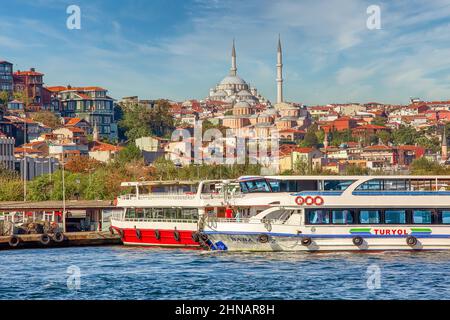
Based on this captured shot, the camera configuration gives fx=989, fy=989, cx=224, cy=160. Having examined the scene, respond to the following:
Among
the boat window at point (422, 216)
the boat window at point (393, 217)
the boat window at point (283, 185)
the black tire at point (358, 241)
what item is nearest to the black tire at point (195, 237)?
the boat window at point (283, 185)

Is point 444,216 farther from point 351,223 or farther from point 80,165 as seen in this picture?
point 80,165

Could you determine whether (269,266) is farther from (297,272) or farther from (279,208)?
(279,208)

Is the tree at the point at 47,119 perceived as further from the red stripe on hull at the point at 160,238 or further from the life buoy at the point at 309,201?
the life buoy at the point at 309,201

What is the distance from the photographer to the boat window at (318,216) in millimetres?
26297

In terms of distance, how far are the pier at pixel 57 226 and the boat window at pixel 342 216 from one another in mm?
9658

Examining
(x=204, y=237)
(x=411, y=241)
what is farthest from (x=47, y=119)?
(x=411, y=241)

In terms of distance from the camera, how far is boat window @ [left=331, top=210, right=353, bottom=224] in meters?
26.3

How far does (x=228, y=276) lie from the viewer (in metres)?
21.7

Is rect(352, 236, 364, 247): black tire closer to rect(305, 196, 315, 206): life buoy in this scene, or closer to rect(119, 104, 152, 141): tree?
rect(305, 196, 315, 206): life buoy

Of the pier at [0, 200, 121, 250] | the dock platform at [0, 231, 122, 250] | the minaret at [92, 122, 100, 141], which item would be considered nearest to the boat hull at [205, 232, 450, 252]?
the dock platform at [0, 231, 122, 250]

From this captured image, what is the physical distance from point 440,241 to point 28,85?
299 ft

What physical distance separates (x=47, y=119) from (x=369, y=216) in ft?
268

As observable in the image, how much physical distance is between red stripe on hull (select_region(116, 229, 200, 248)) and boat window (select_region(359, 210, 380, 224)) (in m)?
5.49

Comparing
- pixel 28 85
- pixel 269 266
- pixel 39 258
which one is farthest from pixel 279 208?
pixel 28 85
